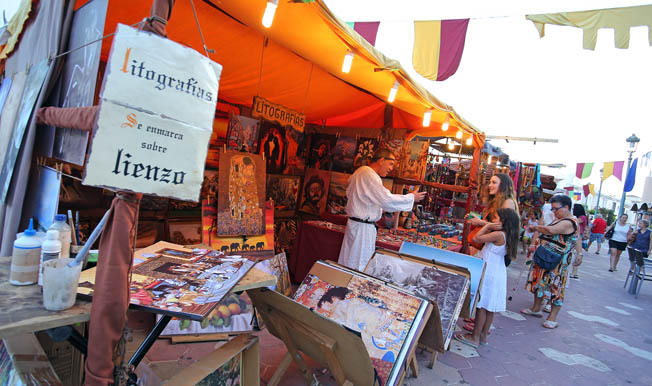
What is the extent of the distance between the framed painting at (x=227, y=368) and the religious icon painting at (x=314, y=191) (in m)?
3.77

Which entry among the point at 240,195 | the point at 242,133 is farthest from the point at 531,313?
the point at 242,133

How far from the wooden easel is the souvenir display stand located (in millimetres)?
869

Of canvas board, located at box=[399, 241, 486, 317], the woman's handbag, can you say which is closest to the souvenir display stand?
canvas board, located at box=[399, 241, 486, 317]

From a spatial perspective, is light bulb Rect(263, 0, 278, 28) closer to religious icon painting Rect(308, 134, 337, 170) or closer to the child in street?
the child in street

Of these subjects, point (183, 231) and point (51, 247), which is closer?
point (51, 247)

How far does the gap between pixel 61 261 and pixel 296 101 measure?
14.3 feet

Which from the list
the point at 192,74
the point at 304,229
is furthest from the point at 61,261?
the point at 304,229

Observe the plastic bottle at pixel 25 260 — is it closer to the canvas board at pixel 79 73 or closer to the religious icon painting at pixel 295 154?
the canvas board at pixel 79 73

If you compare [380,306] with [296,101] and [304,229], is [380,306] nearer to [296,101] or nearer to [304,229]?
[304,229]

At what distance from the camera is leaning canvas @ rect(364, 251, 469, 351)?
2680mm

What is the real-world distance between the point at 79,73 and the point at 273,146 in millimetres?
3484

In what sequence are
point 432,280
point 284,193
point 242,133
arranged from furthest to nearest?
1. point 284,193
2. point 242,133
3. point 432,280

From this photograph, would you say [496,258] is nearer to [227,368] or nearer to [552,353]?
[552,353]

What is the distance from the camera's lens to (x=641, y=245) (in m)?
7.63
